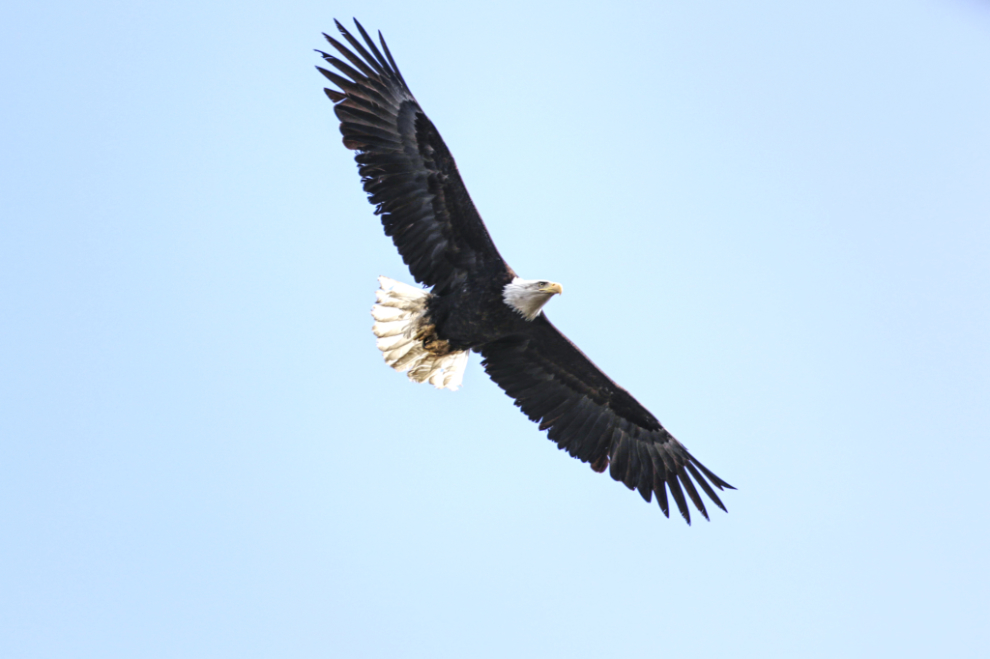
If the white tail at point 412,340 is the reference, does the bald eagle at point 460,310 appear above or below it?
above

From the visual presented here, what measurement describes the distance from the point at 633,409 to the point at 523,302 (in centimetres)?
178

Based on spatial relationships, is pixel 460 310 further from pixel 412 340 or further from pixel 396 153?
pixel 396 153

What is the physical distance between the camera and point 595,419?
1054 centimetres

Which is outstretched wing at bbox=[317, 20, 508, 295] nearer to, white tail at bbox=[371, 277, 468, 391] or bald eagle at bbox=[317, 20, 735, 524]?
bald eagle at bbox=[317, 20, 735, 524]

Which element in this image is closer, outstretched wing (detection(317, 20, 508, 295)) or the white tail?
outstretched wing (detection(317, 20, 508, 295))

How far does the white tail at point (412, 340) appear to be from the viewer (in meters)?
9.92

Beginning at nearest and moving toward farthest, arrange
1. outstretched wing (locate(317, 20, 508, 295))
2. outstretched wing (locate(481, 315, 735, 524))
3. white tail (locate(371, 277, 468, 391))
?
outstretched wing (locate(317, 20, 508, 295)), white tail (locate(371, 277, 468, 391)), outstretched wing (locate(481, 315, 735, 524))

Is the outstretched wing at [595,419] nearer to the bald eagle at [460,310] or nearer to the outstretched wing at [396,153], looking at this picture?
the bald eagle at [460,310]

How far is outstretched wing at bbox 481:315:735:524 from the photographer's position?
10.4 meters

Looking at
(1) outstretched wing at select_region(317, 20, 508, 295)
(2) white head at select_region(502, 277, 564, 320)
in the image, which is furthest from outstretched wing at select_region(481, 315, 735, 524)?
(1) outstretched wing at select_region(317, 20, 508, 295)

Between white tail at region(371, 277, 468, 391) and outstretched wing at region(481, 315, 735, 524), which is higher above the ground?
outstretched wing at region(481, 315, 735, 524)

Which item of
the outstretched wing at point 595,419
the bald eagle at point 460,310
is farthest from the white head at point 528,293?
the outstretched wing at point 595,419

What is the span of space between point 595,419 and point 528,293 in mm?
1768

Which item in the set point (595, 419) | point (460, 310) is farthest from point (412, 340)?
point (595, 419)
